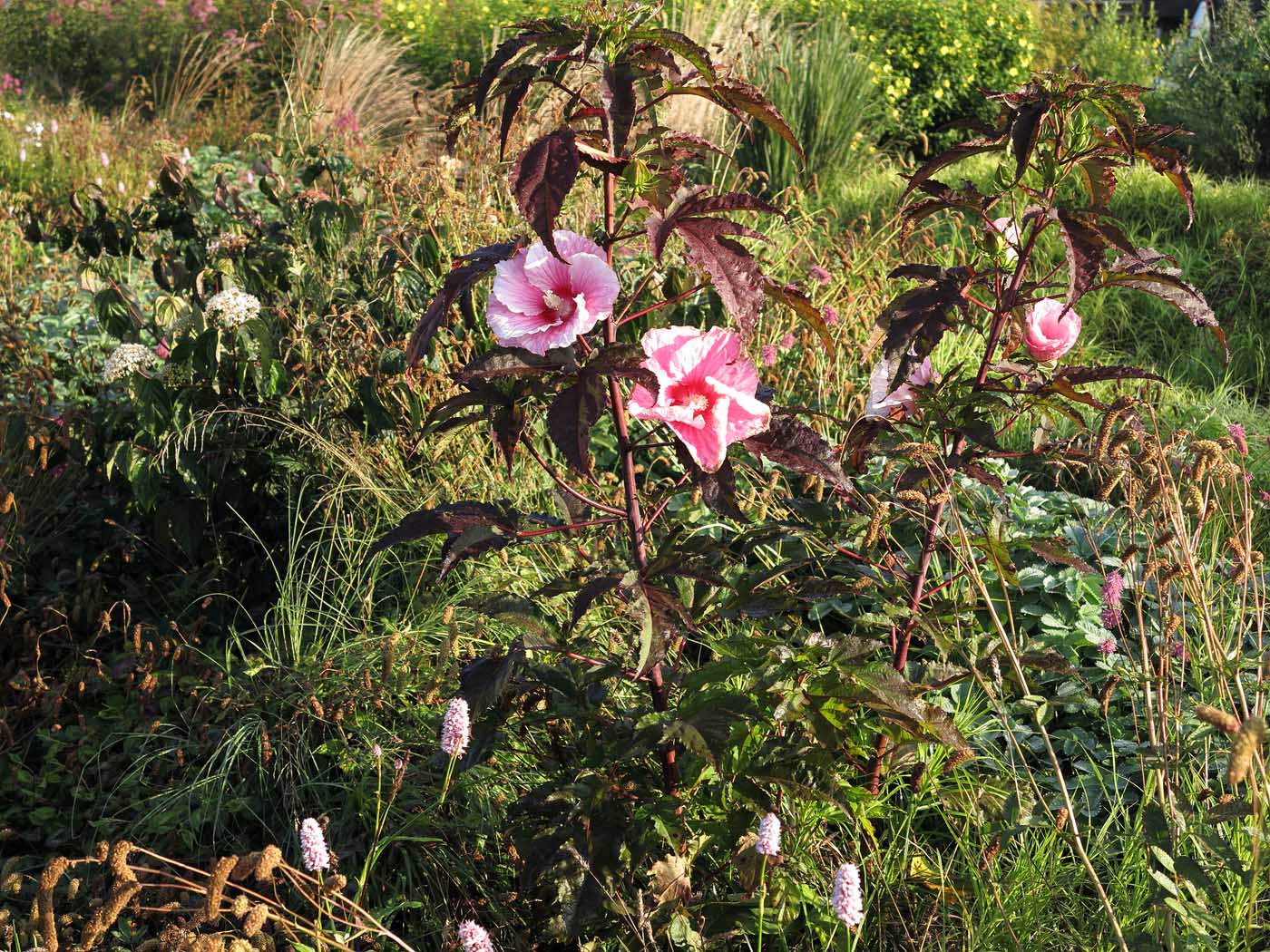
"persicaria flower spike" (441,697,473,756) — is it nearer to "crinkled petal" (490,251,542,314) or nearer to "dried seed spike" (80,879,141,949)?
"dried seed spike" (80,879,141,949)

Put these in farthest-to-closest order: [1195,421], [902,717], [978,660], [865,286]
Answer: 1. [865,286]
2. [1195,421]
3. [978,660]
4. [902,717]

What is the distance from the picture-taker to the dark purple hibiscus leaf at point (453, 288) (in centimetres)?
164

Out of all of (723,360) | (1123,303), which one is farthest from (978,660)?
(1123,303)

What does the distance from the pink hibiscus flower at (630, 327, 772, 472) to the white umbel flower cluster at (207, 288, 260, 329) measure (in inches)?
70.5

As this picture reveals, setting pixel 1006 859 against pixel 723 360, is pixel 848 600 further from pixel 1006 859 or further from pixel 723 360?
pixel 723 360

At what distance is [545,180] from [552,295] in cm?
18

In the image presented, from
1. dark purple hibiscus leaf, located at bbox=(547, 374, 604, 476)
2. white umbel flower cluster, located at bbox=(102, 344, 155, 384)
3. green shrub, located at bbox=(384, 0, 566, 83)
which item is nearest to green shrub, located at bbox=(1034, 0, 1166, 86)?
green shrub, located at bbox=(384, 0, 566, 83)

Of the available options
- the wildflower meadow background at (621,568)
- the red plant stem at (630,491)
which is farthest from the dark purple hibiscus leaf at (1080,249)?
the red plant stem at (630,491)

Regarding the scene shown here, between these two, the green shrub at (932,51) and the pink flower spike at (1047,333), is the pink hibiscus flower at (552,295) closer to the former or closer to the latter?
the pink flower spike at (1047,333)

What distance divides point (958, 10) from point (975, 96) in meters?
0.84

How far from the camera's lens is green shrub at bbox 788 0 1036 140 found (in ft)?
31.8

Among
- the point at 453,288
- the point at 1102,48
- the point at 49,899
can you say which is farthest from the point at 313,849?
the point at 1102,48

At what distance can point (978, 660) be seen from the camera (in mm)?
1989

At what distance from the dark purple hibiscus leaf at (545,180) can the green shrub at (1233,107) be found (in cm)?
790
